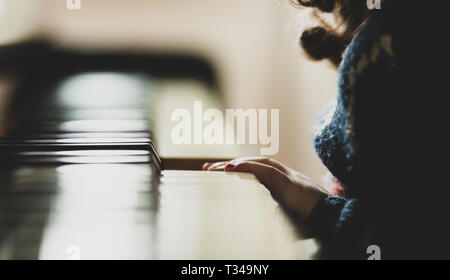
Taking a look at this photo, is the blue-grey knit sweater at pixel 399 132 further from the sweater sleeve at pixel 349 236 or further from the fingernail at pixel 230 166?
the fingernail at pixel 230 166

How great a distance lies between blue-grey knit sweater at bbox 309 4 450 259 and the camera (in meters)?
0.57

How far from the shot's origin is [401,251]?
626mm

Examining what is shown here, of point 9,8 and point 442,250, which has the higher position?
point 9,8

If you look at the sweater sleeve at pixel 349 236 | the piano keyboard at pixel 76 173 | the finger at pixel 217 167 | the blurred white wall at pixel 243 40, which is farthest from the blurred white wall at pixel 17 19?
the sweater sleeve at pixel 349 236

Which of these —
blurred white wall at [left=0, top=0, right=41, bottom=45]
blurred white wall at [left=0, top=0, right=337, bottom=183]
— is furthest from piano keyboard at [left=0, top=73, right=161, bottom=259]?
blurred white wall at [left=0, top=0, right=337, bottom=183]

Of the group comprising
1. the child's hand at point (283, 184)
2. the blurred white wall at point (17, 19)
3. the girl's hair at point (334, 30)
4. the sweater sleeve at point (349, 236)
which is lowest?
the sweater sleeve at point (349, 236)

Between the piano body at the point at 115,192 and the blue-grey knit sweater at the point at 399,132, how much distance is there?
123mm

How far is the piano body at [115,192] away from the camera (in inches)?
19.7

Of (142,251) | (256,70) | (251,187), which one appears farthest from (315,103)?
(142,251)

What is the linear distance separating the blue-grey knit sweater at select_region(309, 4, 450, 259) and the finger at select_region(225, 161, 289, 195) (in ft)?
0.73

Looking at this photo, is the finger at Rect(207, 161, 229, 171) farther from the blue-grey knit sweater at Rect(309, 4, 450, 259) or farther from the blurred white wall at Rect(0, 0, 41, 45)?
the blurred white wall at Rect(0, 0, 41, 45)

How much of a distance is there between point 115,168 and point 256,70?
5.90ft

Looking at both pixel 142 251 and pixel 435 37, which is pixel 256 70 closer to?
pixel 435 37

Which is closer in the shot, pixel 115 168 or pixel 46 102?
pixel 115 168
